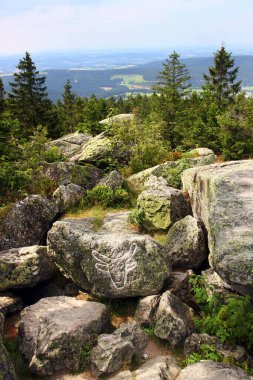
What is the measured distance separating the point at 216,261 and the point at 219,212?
6.31 ft

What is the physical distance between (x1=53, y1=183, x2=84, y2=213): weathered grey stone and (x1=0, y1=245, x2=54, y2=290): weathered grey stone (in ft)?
13.6

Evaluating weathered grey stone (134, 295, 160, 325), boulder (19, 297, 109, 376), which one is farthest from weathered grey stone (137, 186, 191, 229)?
boulder (19, 297, 109, 376)

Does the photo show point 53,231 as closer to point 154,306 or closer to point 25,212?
point 25,212

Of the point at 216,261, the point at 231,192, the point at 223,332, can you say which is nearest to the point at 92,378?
the point at 223,332

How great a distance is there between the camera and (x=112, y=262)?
42.7ft

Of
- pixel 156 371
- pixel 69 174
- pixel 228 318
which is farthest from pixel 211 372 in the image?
pixel 69 174

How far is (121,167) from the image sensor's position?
78.5ft

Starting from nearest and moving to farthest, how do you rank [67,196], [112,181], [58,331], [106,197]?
→ [58,331], [67,196], [106,197], [112,181]

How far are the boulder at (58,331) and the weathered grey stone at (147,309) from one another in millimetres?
1152

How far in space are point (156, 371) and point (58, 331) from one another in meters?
3.24

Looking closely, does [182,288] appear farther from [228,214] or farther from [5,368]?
[5,368]

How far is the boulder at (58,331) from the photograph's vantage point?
1059 cm

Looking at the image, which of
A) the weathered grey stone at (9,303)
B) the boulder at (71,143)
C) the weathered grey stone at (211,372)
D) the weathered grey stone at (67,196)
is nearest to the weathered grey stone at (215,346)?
the weathered grey stone at (211,372)

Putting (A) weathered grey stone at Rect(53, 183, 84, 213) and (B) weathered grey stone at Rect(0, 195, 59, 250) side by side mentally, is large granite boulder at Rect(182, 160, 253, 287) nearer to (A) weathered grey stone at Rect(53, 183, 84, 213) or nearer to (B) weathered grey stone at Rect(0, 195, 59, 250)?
(A) weathered grey stone at Rect(53, 183, 84, 213)
